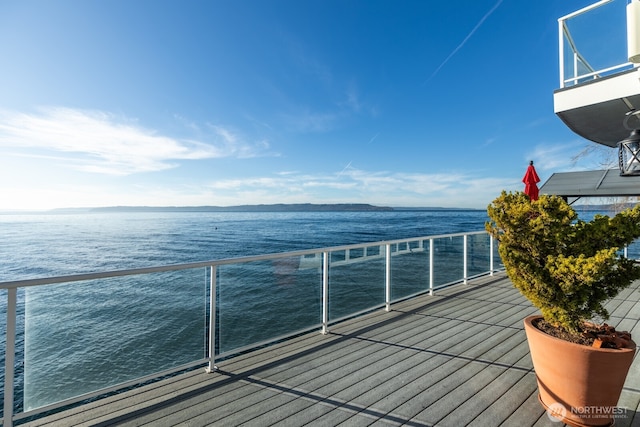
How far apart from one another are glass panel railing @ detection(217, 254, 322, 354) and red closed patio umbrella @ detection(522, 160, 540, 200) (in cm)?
266

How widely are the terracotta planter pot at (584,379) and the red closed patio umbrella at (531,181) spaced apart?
235cm

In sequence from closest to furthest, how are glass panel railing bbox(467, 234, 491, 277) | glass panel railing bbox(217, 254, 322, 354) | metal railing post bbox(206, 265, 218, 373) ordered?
metal railing post bbox(206, 265, 218, 373) → glass panel railing bbox(217, 254, 322, 354) → glass panel railing bbox(467, 234, 491, 277)

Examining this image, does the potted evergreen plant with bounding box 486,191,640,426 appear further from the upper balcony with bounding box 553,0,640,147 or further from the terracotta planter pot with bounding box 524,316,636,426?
the upper balcony with bounding box 553,0,640,147

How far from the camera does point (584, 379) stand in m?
1.74

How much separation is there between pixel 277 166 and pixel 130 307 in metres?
37.9

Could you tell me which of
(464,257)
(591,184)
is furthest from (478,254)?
(591,184)

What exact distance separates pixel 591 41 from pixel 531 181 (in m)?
2.25

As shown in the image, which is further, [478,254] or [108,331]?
[478,254]

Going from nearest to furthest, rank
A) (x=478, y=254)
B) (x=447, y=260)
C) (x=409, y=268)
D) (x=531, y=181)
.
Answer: (x=531, y=181) < (x=409, y=268) < (x=447, y=260) < (x=478, y=254)

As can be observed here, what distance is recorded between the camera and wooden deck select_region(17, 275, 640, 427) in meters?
1.89

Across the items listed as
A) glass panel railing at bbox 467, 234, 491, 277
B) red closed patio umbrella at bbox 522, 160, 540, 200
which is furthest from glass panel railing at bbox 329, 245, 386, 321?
glass panel railing at bbox 467, 234, 491, 277

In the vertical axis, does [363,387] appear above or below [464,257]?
below

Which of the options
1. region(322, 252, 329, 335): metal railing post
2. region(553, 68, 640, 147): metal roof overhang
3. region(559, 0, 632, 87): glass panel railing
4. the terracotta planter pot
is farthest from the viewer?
region(559, 0, 632, 87): glass panel railing

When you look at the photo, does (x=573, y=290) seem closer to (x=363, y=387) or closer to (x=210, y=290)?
(x=363, y=387)
